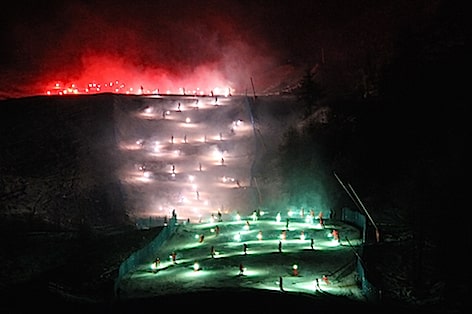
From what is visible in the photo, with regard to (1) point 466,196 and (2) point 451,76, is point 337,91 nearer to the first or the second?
(2) point 451,76

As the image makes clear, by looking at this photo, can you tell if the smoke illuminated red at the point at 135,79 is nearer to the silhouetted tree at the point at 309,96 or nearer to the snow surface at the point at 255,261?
the silhouetted tree at the point at 309,96

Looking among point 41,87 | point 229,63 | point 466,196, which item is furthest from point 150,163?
point 229,63

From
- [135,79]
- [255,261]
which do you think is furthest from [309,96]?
[135,79]

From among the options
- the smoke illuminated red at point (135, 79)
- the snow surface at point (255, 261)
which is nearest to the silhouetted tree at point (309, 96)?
the snow surface at point (255, 261)

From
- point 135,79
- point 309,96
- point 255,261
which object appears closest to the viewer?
point 255,261

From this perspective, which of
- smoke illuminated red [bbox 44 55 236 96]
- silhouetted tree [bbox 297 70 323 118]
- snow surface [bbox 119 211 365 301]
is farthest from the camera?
smoke illuminated red [bbox 44 55 236 96]

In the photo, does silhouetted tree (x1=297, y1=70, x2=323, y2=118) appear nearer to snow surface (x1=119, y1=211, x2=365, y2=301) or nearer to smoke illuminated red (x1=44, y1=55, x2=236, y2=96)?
snow surface (x1=119, y1=211, x2=365, y2=301)

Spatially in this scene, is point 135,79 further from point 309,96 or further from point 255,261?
point 255,261

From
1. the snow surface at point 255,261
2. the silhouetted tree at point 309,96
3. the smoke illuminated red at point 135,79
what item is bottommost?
the snow surface at point 255,261

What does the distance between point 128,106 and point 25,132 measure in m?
9.73

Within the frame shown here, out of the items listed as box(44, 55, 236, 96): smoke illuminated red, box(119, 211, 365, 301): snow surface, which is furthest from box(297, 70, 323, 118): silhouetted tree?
box(44, 55, 236, 96): smoke illuminated red

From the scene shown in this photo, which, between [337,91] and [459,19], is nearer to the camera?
[459,19]

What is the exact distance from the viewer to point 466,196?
84.7 feet

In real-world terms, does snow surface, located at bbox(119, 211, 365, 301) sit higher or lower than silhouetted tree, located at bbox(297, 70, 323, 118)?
lower
